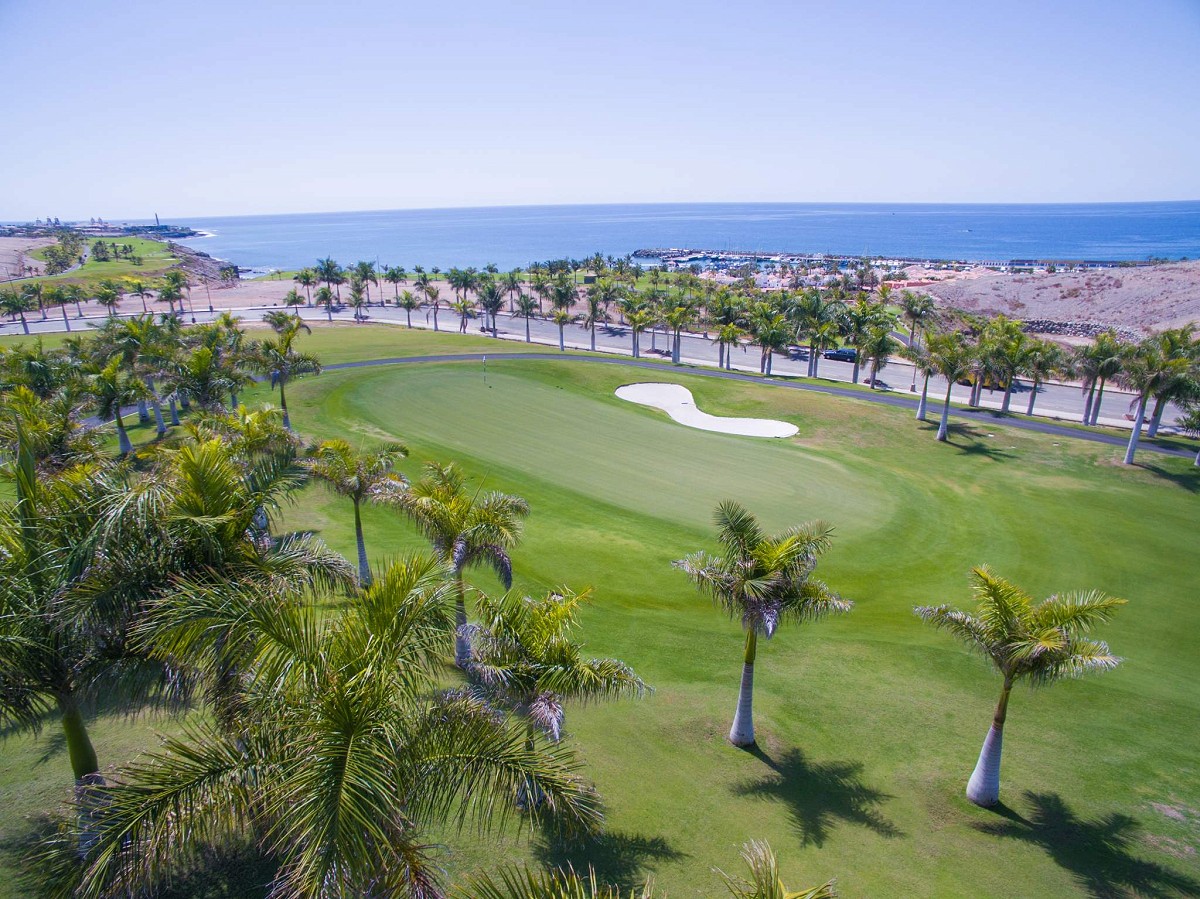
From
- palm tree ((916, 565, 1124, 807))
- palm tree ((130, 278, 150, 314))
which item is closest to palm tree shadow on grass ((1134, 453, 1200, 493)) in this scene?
palm tree ((916, 565, 1124, 807))

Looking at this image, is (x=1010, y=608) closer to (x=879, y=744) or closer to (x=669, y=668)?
(x=879, y=744)

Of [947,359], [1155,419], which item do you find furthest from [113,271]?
[1155,419]

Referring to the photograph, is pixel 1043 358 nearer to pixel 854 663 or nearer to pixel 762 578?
pixel 854 663

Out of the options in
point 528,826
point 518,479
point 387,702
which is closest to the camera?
point 387,702

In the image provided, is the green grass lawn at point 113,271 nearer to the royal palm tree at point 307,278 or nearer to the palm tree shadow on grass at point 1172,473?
the royal palm tree at point 307,278

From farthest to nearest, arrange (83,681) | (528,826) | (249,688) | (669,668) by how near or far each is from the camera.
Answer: (669,668) < (528,826) < (83,681) < (249,688)

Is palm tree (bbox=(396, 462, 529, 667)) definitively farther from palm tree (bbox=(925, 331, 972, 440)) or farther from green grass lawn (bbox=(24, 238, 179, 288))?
green grass lawn (bbox=(24, 238, 179, 288))

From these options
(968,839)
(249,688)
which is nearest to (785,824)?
(968,839)
